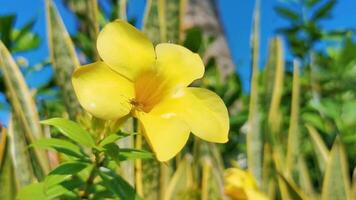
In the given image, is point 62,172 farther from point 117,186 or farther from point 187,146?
point 187,146

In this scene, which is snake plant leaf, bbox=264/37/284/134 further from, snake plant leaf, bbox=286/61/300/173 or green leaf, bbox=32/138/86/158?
green leaf, bbox=32/138/86/158

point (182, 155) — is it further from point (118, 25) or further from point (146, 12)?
point (118, 25)

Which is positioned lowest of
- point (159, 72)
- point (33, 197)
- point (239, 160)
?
point (239, 160)

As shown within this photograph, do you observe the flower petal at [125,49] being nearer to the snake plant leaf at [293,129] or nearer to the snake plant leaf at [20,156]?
the snake plant leaf at [20,156]

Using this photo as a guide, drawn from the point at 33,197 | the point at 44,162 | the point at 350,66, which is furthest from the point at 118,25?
Result: the point at 350,66

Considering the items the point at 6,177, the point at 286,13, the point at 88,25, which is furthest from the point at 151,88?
the point at 286,13

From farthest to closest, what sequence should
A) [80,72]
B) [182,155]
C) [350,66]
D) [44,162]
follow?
[350,66], [182,155], [44,162], [80,72]
